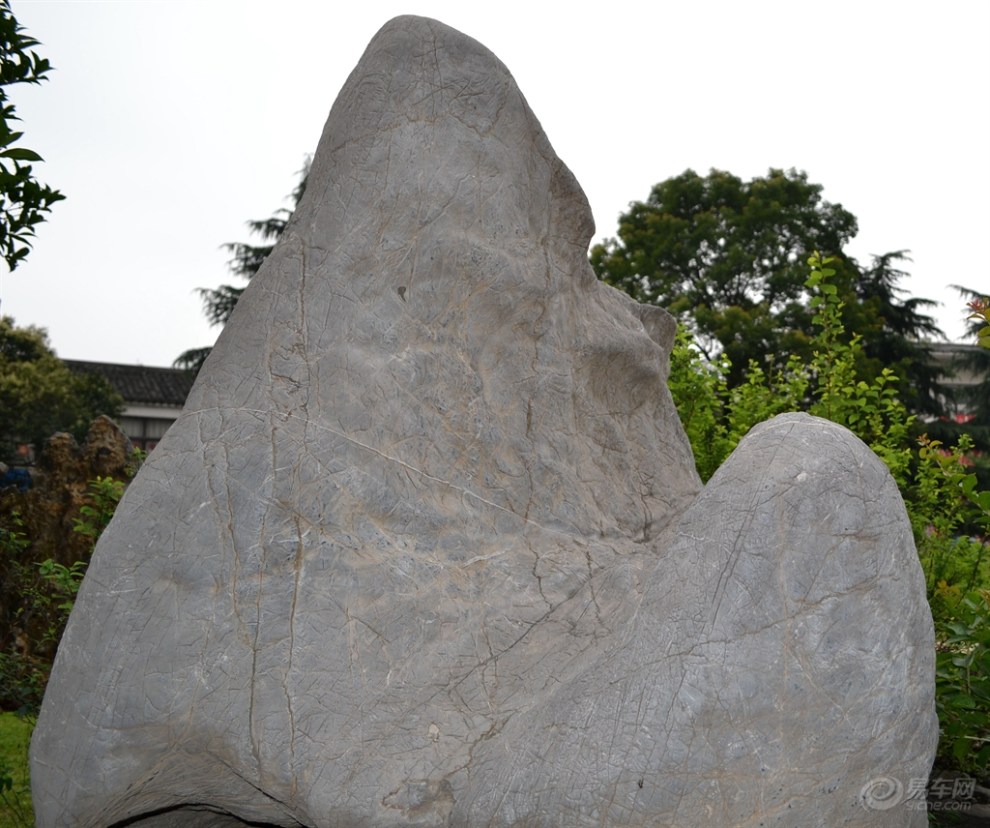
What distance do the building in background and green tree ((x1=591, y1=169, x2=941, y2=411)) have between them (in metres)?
11.5

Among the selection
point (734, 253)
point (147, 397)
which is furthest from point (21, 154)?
point (147, 397)

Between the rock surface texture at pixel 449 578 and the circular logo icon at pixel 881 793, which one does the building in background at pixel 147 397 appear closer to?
the rock surface texture at pixel 449 578

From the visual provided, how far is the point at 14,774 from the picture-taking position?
5512 mm

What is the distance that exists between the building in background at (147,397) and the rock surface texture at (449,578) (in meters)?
24.5

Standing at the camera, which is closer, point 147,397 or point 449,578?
point 449,578

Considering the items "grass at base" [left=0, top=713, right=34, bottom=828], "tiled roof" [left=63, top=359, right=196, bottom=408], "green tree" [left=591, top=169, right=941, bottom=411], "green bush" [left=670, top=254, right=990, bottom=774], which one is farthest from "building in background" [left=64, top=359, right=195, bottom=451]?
"green bush" [left=670, top=254, right=990, bottom=774]

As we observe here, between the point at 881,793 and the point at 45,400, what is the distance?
84.0ft

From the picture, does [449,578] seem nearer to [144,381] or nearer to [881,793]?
[881,793]

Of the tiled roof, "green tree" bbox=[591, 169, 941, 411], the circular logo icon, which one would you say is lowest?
the circular logo icon

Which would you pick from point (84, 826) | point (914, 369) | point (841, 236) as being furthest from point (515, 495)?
point (914, 369)

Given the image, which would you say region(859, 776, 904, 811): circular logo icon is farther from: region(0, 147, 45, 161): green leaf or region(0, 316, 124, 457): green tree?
region(0, 316, 124, 457): green tree

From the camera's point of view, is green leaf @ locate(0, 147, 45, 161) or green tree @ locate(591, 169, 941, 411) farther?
green tree @ locate(591, 169, 941, 411)

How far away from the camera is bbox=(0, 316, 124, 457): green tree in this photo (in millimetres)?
25188

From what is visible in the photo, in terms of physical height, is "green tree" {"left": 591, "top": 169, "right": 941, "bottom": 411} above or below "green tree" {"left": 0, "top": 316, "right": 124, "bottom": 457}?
above
